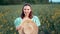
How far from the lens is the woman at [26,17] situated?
7.51 ft

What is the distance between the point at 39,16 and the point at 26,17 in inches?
6.5

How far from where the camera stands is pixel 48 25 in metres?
2.32

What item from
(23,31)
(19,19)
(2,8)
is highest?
(2,8)

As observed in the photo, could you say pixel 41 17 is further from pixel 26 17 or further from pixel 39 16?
pixel 26 17

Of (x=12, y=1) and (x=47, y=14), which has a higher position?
(x=12, y=1)

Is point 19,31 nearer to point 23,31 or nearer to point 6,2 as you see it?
point 23,31

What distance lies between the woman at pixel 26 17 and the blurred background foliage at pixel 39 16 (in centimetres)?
4

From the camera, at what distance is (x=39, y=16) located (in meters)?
2.32

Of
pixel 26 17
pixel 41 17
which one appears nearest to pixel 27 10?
pixel 26 17

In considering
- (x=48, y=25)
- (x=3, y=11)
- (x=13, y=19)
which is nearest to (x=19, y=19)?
(x=13, y=19)

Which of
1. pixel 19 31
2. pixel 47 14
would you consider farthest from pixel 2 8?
pixel 47 14

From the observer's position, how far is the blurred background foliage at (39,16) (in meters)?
2.31

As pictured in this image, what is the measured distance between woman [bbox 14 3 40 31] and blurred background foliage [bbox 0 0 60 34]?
0.04 metres

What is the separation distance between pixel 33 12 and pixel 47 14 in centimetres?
18
